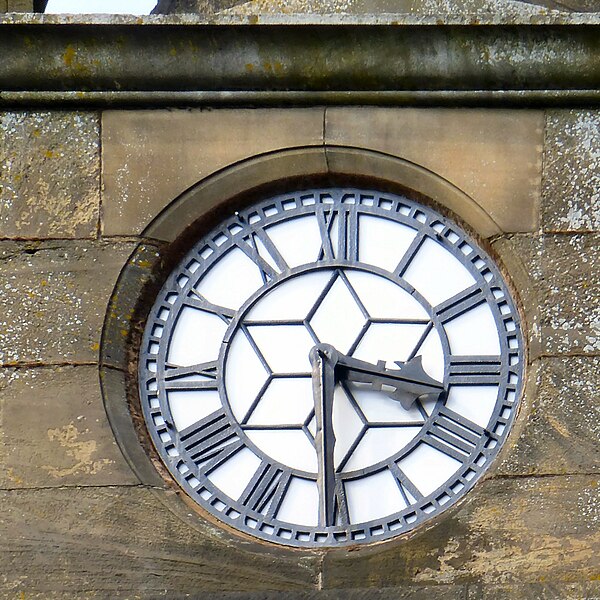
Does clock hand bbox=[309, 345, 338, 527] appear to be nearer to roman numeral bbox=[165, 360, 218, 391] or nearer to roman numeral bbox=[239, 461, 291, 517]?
roman numeral bbox=[239, 461, 291, 517]

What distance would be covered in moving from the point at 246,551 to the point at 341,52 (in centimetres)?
218

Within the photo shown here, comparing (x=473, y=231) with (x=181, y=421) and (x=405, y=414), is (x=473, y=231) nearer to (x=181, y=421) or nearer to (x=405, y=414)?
(x=405, y=414)

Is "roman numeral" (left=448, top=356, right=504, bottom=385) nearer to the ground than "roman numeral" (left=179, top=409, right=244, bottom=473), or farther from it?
farther from it

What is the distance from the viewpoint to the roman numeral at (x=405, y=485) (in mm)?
8414

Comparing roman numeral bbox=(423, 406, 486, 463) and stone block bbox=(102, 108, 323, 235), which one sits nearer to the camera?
roman numeral bbox=(423, 406, 486, 463)

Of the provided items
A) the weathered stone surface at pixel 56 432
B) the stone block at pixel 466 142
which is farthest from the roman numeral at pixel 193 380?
the stone block at pixel 466 142

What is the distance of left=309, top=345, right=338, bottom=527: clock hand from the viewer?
827 centimetres

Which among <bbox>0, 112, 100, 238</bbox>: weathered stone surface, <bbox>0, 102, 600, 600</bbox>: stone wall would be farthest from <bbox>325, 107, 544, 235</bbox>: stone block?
<bbox>0, 112, 100, 238</bbox>: weathered stone surface

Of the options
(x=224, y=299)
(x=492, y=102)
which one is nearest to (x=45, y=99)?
(x=224, y=299)

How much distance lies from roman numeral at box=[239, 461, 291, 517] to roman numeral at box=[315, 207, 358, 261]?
98 cm

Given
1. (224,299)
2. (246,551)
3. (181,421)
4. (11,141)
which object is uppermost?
(11,141)

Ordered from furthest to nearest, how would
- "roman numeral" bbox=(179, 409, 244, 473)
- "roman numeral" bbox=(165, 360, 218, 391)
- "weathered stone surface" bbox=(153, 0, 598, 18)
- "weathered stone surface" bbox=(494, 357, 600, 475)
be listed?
"weathered stone surface" bbox=(153, 0, 598, 18)
"roman numeral" bbox=(165, 360, 218, 391)
"roman numeral" bbox=(179, 409, 244, 473)
"weathered stone surface" bbox=(494, 357, 600, 475)

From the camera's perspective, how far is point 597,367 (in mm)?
8477

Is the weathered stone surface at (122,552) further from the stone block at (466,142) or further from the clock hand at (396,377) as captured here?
the stone block at (466,142)
